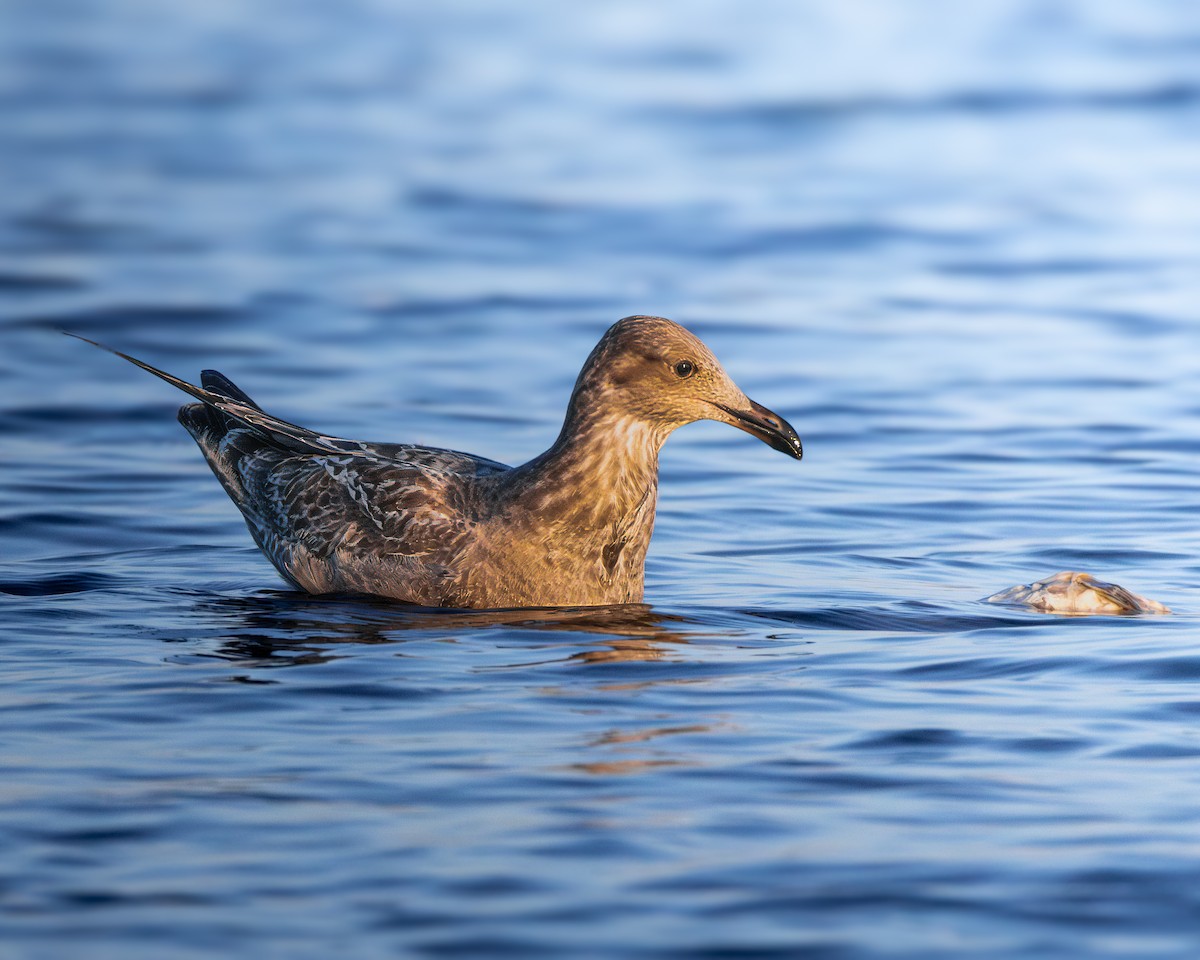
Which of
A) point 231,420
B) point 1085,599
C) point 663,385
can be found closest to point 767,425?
point 663,385

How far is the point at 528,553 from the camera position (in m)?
9.22

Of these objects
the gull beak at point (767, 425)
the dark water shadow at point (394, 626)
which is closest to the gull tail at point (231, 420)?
the dark water shadow at point (394, 626)

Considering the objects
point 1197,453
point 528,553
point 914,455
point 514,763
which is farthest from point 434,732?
point 1197,453

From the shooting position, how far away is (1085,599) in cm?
930

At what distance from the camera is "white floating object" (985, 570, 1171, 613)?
366 inches

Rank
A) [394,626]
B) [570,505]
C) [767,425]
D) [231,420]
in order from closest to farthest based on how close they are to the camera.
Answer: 1. [394,626]
2. [570,505]
3. [767,425]
4. [231,420]

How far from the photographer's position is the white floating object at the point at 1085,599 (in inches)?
366

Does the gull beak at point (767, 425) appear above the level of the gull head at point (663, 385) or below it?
below

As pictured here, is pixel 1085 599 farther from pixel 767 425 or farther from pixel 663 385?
pixel 663 385

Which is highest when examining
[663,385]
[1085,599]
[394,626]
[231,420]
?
[663,385]

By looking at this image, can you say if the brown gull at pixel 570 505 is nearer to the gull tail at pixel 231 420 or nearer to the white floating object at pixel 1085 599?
the gull tail at pixel 231 420

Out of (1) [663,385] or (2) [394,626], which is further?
(1) [663,385]

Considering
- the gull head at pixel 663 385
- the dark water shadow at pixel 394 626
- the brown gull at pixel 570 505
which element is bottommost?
the dark water shadow at pixel 394 626

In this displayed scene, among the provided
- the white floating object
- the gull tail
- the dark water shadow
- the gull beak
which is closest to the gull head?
the gull beak
